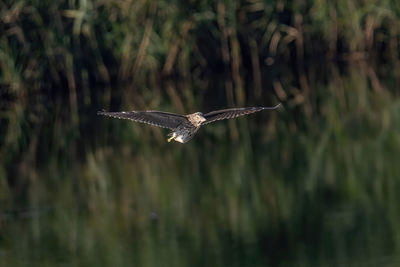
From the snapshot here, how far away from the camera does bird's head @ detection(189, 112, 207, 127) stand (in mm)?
7478

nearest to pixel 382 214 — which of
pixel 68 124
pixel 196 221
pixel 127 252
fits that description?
pixel 196 221

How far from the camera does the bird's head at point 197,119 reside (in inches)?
294

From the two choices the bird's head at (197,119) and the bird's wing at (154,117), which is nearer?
the bird's wing at (154,117)

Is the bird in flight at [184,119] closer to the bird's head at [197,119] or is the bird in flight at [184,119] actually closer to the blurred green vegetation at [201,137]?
the bird's head at [197,119]

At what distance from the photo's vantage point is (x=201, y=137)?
15.7m

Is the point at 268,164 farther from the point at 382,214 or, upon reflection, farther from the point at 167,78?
the point at 167,78

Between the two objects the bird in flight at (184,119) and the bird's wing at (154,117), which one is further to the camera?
the bird in flight at (184,119)

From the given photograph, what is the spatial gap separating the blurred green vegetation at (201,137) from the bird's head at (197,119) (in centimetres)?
319

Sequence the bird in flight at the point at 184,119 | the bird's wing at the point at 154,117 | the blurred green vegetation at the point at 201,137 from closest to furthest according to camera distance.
Answer: 1. the bird's wing at the point at 154,117
2. the bird in flight at the point at 184,119
3. the blurred green vegetation at the point at 201,137

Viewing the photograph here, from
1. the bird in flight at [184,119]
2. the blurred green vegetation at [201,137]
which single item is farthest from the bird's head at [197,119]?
the blurred green vegetation at [201,137]

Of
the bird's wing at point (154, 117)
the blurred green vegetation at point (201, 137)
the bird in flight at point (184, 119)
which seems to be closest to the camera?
the bird's wing at point (154, 117)

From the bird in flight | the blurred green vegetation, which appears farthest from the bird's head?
the blurred green vegetation

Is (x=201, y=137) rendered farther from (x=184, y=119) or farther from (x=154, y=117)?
(x=154, y=117)

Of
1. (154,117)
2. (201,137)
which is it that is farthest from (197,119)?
(201,137)
